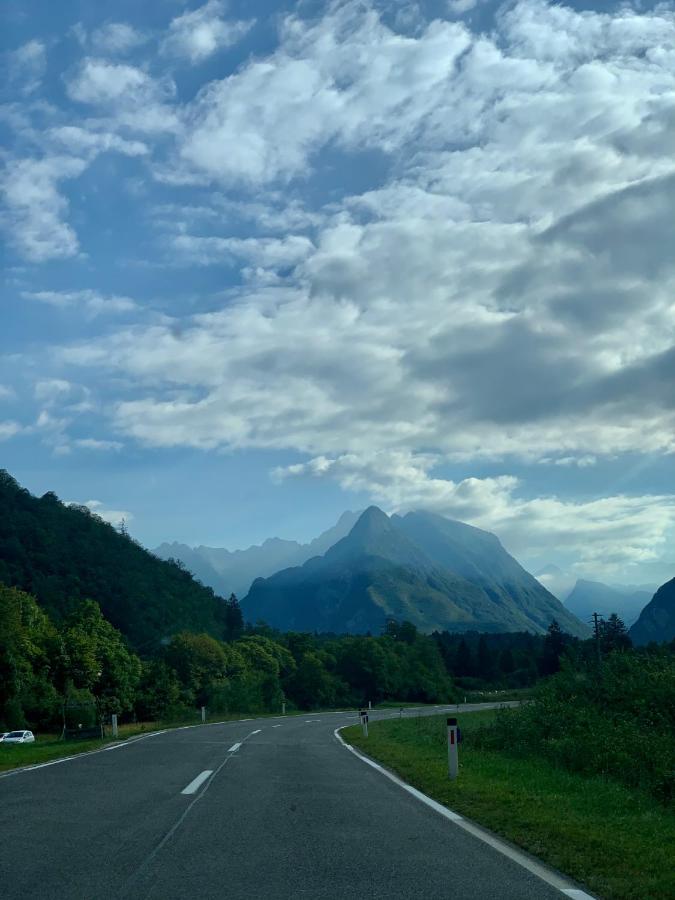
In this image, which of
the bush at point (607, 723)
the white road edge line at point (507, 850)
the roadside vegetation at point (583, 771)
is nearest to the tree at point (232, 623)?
the roadside vegetation at point (583, 771)

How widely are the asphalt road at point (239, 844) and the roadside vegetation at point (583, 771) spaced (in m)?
0.73

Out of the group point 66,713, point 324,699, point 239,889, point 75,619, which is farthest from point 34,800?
point 324,699

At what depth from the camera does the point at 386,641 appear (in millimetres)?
133625

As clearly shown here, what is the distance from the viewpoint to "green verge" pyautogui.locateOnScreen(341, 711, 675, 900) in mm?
6691

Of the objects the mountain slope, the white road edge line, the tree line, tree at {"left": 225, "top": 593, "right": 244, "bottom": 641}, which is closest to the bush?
the white road edge line

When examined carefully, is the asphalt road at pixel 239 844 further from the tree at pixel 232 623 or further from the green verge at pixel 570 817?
the tree at pixel 232 623

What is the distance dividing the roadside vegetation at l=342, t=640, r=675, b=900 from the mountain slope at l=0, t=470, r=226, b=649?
303 feet

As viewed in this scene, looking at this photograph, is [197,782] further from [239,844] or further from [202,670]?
[202,670]

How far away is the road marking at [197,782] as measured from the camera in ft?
38.5

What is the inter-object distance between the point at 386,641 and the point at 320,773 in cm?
12171

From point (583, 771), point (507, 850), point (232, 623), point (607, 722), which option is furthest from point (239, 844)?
point (232, 623)

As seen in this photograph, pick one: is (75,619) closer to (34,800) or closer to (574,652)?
(574,652)

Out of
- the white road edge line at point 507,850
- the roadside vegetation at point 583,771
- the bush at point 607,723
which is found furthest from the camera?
the bush at point 607,723

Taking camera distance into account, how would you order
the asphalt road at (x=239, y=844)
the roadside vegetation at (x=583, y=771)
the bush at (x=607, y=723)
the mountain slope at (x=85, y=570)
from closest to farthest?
1. the asphalt road at (x=239, y=844)
2. the roadside vegetation at (x=583, y=771)
3. the bush at (x=607, y=723)
4. the mountain slope at (x=85, y=570)
